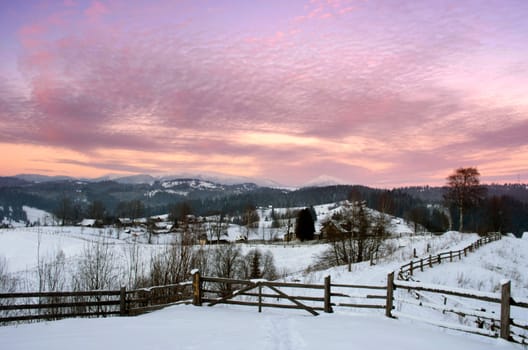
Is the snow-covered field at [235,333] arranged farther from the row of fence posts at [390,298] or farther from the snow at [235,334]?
the row of fence posts at [390,298]

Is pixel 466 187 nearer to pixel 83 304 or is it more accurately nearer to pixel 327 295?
pixel 327 295

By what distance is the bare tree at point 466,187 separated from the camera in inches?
1847

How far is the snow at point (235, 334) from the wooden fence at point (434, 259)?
12.3 meters

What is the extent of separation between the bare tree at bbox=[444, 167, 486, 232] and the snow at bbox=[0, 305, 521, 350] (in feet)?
147

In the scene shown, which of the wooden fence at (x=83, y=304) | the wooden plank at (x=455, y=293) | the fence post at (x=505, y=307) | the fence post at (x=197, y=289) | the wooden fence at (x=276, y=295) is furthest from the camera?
the fence post at (x=197, y=289)

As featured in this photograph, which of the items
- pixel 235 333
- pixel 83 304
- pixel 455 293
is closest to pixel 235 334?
pixel 235 333

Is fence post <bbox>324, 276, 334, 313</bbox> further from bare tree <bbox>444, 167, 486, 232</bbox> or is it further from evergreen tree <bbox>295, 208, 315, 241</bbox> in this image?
evergreen tree <bbox>295, 208, 315, 241</bbox>

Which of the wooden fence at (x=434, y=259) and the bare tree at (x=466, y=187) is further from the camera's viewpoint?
the bare tree at (x=466, y=187)

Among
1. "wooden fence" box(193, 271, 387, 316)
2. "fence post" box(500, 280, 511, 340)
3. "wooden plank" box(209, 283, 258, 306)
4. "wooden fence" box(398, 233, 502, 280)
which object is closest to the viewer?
"fence post" box(500, 280, 511, 340)

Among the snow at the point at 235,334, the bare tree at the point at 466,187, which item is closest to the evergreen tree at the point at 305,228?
the bare tree at the point at 466,187

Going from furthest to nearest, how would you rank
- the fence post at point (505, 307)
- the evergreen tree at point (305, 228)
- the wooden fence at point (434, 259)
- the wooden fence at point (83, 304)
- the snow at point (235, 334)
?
the evergreen tree at point (305, 228), the wooden fence at point (434, 259), the wooden fence at point (83, 304), the fence post at point (505, 307), the snow at point (235, 334)

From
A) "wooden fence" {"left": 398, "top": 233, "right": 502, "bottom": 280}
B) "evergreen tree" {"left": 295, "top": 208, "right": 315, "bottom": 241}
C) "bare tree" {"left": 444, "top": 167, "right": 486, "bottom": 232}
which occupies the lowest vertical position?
"evergreen tree" {"left": 295, "top": 208, "right": 315, "bottom": 241}

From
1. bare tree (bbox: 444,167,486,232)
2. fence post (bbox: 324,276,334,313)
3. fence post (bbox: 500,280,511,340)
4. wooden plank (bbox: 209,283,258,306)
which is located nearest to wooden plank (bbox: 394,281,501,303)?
fence post (bbox: 500,280,511,340)

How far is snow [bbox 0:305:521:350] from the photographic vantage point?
24.3 feet
